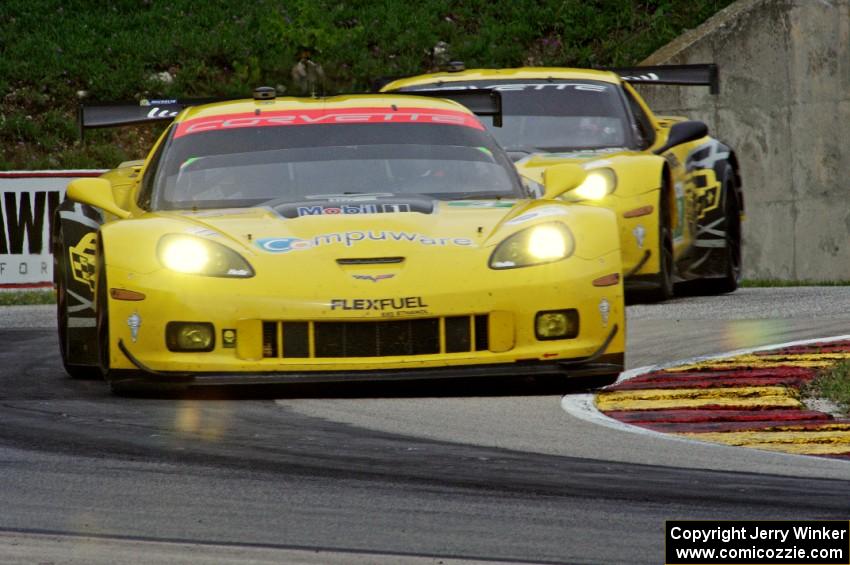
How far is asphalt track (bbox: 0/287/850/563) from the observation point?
4.74 meters

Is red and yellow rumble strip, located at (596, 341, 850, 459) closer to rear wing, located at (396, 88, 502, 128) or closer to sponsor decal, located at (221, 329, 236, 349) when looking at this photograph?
sponsor decal, located at (221, 329, 236, 349)

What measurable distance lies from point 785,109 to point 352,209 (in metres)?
16.1

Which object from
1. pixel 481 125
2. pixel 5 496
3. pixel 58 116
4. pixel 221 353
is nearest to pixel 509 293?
pixel 221 353

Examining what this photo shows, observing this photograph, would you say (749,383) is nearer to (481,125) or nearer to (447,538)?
(481,125)

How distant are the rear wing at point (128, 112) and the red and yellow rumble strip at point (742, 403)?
11.0 feet

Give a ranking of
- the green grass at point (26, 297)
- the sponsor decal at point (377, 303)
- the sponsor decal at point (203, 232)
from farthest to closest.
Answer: the green grass at point (26, 297) → the sponsor decal at point (203, 232) → the sponsor decal at point (377, 303)

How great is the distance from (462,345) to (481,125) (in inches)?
78.5

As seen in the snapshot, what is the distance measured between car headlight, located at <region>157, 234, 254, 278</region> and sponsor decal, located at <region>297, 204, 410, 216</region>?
45 cm

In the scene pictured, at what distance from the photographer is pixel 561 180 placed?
8516mm

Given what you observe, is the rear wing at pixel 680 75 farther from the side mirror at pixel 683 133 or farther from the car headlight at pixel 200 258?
the car headlight at pixel 200 258

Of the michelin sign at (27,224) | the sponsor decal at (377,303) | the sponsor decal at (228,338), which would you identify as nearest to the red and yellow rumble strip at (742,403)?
the sponsor decal at (377,303)

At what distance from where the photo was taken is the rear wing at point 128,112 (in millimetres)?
10461

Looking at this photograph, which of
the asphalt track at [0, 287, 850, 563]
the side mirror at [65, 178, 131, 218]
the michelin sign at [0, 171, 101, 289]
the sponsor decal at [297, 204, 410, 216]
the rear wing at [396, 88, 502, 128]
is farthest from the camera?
the michelin sign at [0, 171, 101, 289]

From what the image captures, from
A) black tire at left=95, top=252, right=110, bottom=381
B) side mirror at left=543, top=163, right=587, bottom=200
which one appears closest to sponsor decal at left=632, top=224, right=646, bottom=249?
side mirror at left=543, top=163, right=587, bottom=200
